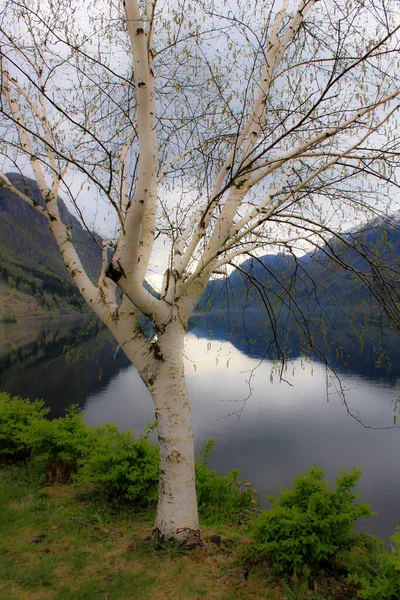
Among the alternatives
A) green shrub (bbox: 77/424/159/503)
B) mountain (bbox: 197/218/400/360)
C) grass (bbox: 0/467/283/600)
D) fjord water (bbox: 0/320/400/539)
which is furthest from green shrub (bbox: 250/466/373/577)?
green shrub (bbox: 77/424/159/503)

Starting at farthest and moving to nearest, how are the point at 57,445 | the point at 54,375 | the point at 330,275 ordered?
the point at 54,375 < the point at 57,445 < the point at 330,275

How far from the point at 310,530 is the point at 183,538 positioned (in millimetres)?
1656

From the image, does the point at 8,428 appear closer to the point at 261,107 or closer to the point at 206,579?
the point at 206,579

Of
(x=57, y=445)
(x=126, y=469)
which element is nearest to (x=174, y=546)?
(x=126, y=469)

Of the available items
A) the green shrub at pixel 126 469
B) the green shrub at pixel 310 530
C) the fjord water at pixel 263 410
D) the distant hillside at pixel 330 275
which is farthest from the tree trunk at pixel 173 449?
the distant hillside at pixel 330 275

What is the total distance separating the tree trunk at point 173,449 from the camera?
4.98 metres

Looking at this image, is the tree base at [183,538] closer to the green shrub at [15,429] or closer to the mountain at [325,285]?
the mountain at [325,285]

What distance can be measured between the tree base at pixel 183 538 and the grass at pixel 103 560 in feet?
0.25

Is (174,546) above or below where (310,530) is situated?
below

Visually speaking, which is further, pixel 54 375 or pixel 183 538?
pixel 54 375

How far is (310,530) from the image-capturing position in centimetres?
442

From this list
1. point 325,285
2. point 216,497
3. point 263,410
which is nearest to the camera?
point 325,285

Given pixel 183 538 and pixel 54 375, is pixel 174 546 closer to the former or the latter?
pixel 183 538

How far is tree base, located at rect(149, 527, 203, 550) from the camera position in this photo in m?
5.04
